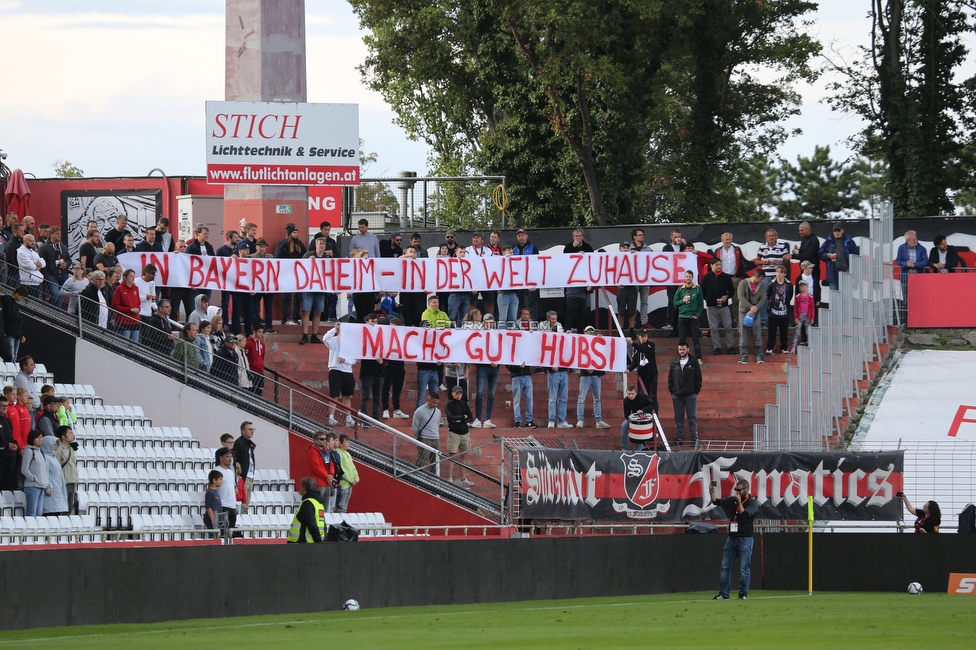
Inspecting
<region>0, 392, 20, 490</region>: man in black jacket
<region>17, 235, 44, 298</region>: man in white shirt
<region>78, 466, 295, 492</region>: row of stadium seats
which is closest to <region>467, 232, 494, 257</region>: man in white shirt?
<region>78, 466, 295, 492</region>: row of stadium seats

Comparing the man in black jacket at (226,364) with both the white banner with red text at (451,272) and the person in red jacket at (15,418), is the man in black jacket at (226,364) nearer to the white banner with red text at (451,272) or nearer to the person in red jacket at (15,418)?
the white banner with red text at (451,272)

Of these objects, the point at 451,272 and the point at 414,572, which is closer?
the point at 414,572

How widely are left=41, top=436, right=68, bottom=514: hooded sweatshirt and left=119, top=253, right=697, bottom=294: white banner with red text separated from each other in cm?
709

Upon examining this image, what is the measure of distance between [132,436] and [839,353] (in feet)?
42.6

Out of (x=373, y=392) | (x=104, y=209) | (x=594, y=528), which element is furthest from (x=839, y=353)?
(x=104, y=209)

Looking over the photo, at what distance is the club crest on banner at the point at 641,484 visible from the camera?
66.4ft

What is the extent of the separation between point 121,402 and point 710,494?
10.1m

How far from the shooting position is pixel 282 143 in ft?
91.6

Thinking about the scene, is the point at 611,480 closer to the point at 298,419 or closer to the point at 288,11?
the point at 298,419

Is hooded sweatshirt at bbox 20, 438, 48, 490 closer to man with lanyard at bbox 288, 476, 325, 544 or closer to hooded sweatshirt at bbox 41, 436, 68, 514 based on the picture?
hooded sweatshirt at bbox 41, 436, 68, 514

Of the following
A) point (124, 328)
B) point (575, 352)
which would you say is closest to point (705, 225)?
point (575, 352)

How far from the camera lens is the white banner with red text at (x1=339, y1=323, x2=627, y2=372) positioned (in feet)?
78.6

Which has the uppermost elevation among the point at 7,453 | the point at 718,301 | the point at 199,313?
the point at 718,301

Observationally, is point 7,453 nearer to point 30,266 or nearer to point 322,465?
point 322,465
